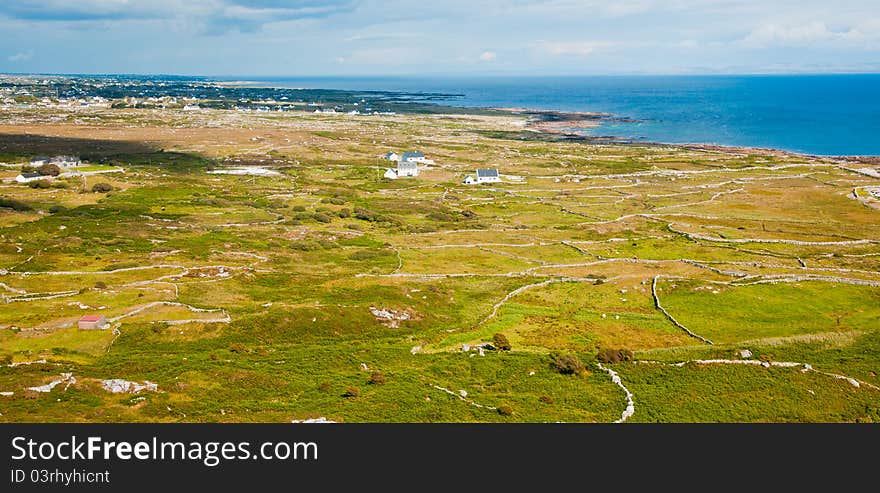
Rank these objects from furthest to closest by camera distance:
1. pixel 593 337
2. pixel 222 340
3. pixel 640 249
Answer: pixel 640 249 < pixel 593 337 < pixel 222 340

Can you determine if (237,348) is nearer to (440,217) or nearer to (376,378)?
(376,378)

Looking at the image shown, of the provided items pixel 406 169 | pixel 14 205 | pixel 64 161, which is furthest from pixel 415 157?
pixel 14 205

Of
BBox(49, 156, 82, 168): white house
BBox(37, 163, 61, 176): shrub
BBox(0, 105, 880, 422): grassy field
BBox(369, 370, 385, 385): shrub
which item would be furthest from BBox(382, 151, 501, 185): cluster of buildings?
BBox(369, 370, 385, 385): shrub

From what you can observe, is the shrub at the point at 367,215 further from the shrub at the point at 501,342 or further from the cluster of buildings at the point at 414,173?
the shrub at the point at 501,342

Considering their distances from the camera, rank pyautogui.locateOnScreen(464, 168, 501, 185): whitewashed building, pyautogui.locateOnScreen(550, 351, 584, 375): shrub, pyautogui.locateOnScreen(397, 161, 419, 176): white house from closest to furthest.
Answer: pyautogui.locateOnScreen(550, 351, 584, 375): shrub, pyautogui.locateOnScreen(464, 168, 501, 185): whitewashed building, pyautogui.locateOnScreen(397, 161, 419, 176): white house

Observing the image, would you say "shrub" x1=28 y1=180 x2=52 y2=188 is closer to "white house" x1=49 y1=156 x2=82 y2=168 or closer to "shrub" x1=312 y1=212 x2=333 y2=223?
"white house" x1=49 y1=156 x2=82 y2=168

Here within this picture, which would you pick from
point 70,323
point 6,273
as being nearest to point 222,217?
point 6,273
